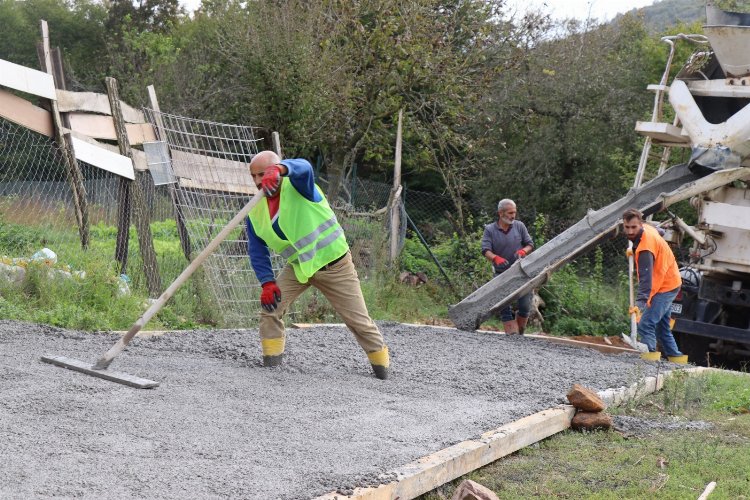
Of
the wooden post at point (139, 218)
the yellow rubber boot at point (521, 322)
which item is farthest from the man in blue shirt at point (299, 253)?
the yellow rubber boot at point (521, 322)

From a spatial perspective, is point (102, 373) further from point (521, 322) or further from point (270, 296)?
point (521, 322)

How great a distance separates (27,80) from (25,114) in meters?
0.29

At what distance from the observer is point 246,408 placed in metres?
5.12

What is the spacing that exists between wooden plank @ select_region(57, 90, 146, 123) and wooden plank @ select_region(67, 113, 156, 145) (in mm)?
56

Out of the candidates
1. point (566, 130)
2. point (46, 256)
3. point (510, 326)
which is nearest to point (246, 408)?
point (46, 256)

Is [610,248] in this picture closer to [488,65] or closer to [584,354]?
[488,65]

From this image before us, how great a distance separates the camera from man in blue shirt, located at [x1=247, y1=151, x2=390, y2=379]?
616cm

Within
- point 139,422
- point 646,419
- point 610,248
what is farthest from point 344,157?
point 139,422

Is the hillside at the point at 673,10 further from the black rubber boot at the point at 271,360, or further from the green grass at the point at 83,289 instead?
the black rubber boot at the point at 271,360

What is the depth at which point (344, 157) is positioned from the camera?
14617mm

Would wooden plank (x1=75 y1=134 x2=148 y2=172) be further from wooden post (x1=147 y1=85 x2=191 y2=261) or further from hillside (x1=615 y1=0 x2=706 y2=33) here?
hillside (x1=615 y1=0 x2=706 y2=33)

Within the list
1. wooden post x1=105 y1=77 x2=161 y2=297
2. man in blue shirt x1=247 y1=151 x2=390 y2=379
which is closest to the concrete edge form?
man in blue shirt x1=247 y1=151 x2=390 y2=379

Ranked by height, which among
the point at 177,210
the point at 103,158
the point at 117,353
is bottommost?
the point at 117,353

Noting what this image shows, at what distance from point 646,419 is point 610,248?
8.75 metres
